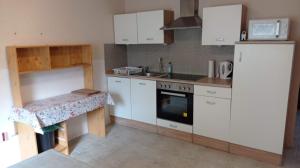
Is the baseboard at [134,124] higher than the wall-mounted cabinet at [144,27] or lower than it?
lower

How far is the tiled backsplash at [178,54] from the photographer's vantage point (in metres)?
3.49

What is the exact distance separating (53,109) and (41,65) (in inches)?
24.5

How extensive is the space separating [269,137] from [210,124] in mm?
726

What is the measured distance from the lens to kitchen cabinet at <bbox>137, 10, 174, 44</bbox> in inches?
138

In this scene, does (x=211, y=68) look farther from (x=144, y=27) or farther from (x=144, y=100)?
(x=144, y=27)

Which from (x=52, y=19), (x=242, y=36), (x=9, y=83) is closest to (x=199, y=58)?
(x=242, y=36)

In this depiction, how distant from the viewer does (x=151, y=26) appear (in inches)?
142

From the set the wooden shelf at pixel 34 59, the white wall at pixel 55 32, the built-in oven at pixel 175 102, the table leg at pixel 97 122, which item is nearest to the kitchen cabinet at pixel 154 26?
the white wall at pixel 55 32

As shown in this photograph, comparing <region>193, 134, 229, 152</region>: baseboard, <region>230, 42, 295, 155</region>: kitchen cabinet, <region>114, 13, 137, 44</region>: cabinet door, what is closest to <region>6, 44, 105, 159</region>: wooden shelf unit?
<region>114, 13, 137, 44</region>: cabinet door

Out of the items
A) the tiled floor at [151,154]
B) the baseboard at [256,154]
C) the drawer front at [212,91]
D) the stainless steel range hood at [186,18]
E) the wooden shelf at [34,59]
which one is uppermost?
the stainless steel range hood at [186,18]

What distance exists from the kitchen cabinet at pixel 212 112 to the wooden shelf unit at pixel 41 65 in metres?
1.48

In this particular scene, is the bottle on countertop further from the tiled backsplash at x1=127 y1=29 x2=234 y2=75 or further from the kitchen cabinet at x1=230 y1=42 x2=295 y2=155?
the kitchen cabinet at x1=230 y1=42 x2=295 y2=155

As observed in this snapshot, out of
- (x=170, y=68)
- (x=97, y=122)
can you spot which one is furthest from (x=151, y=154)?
(x=170, y=68)

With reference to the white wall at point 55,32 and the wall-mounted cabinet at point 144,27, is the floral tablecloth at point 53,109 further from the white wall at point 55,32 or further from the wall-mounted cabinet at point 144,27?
the wall-mounted cabinet at point 144,27
